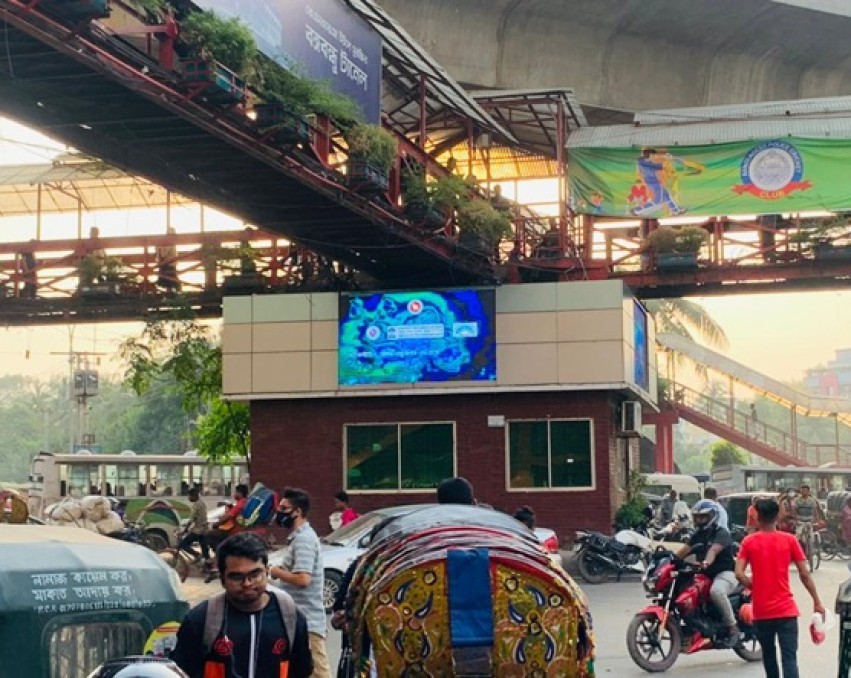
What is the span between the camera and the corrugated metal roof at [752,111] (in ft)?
99.5

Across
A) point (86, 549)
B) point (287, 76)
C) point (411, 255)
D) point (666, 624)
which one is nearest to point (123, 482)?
point (411, 255)

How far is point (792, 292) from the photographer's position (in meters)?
30.7

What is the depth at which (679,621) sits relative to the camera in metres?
13.4

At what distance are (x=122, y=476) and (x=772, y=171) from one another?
60.4ft

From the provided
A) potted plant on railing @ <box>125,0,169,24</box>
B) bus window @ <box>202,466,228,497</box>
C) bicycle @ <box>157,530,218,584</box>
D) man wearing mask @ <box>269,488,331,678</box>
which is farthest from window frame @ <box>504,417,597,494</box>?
man wearing mask @ <box>269,488,331,678</box>

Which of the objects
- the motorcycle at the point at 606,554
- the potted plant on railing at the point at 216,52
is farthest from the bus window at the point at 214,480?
the potted plant on railing at the point at 216,52

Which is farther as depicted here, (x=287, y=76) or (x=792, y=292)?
(x=792, y=292)

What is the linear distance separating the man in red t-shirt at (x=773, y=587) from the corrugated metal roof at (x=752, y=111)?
70.1 ft

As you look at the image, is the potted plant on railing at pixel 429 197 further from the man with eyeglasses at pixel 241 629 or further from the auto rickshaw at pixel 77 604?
the man with eyeglasses at pixel 241 629

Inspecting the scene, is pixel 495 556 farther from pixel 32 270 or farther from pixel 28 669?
pixel 32 270

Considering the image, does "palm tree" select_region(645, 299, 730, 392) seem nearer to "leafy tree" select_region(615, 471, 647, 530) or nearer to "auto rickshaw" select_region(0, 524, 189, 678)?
"leafy tree" select_region(615, 471, 647, 530)

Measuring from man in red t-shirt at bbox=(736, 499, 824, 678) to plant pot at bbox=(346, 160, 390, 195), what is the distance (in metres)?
11.9

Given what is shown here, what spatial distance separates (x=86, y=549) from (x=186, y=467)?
32.5 meters

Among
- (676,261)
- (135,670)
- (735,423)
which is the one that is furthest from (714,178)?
(135,670)
